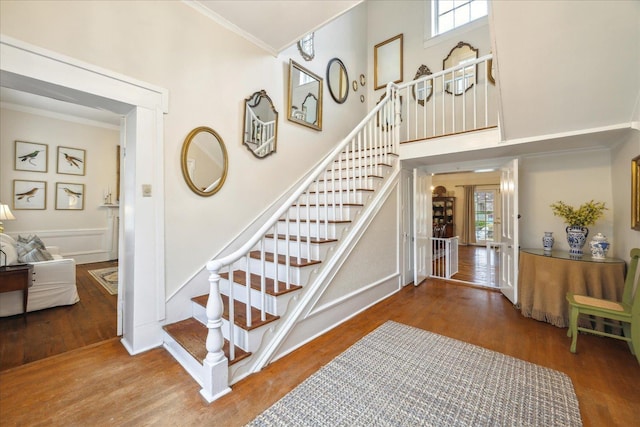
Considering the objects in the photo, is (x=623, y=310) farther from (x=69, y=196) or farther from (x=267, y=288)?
(x=69, y=196)

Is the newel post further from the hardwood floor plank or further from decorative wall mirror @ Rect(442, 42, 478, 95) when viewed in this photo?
decorative wall mirror @ Rect(442, 42, 478, 95)

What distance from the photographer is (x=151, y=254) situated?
7.06ft

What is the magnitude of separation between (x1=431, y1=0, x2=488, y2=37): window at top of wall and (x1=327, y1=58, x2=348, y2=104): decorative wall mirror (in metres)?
1.92

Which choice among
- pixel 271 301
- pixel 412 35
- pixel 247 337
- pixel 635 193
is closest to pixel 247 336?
pixel 247 337

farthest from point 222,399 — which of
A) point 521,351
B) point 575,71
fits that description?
point 575,71

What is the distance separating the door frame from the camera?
192cm

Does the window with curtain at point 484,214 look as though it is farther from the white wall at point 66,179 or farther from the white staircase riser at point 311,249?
the white wall at point 66,179

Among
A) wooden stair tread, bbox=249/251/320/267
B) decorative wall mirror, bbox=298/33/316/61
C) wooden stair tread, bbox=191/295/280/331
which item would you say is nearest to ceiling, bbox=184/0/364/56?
decorative wall mirror, bbox=298/33/316/61

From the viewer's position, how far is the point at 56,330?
245cm

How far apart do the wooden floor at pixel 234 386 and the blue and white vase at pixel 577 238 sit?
89cm

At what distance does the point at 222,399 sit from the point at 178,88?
2.57 metres

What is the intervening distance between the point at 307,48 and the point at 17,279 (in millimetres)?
4514

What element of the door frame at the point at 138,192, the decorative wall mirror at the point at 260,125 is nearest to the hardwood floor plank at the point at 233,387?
the door frame at the point at 138,192

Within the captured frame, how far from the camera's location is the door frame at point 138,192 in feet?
6.30
